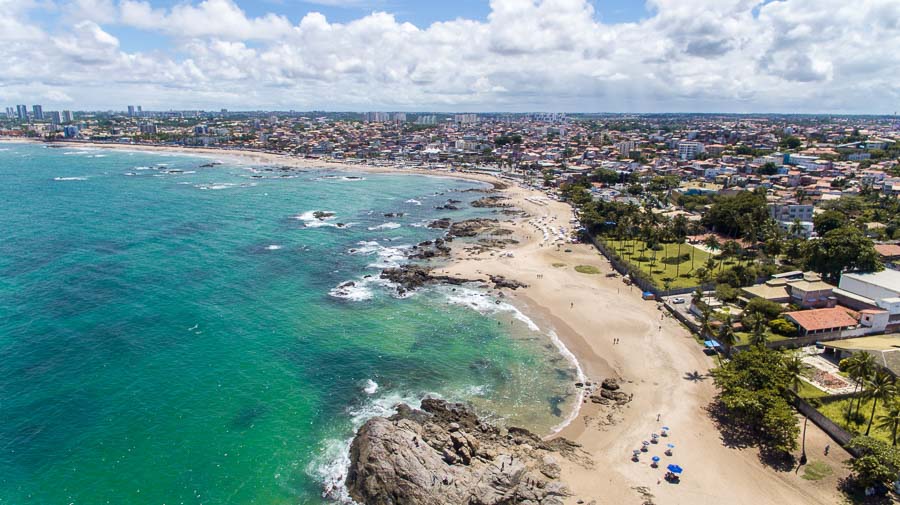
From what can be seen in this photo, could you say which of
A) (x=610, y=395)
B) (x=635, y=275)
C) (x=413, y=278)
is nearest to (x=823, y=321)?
(x=635, y=275)

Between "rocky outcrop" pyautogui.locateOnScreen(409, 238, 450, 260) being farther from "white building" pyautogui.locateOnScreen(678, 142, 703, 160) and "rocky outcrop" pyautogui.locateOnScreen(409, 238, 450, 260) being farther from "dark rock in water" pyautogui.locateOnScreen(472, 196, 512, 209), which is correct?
"white building" pyautogui.locateOnScreen(678, 142, 703, 160)

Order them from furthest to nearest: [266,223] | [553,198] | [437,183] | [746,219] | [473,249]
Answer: [437,183] → [553,198] → [266,223] → [473,249] → [746,219]

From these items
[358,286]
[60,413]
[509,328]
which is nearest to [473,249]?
[358,286]

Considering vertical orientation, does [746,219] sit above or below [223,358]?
above

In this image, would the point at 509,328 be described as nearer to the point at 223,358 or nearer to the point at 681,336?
the point at 681,336

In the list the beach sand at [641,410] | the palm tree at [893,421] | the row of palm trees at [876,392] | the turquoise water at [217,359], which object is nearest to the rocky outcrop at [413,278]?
the turquoise water at [217,359]

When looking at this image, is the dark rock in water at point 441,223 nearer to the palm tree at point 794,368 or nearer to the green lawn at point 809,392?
the green lawn at point 809,392

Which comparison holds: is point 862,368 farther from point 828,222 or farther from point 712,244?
point 828,222
